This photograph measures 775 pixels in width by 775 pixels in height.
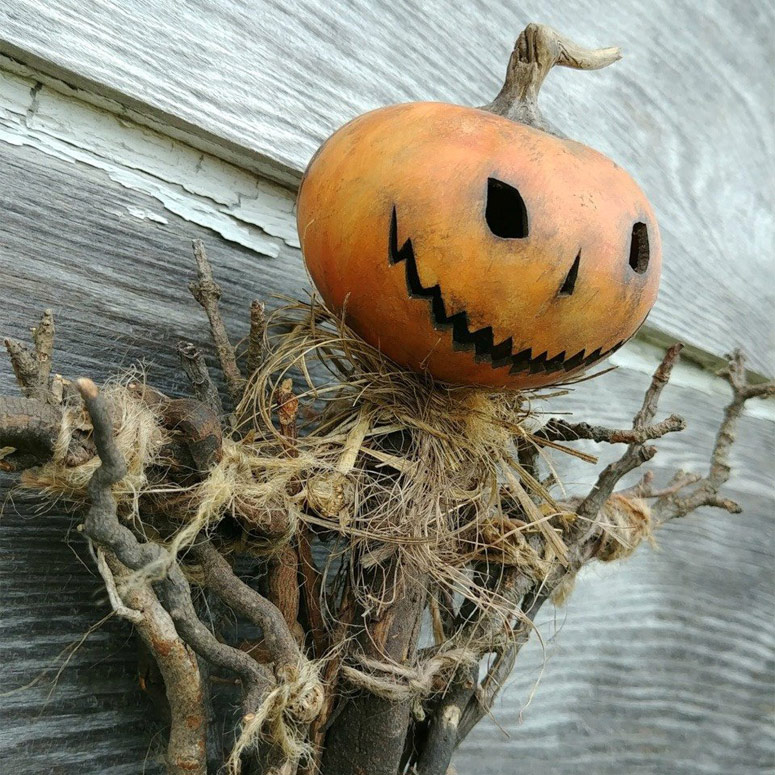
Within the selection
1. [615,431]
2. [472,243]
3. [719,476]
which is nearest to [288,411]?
[472,243]

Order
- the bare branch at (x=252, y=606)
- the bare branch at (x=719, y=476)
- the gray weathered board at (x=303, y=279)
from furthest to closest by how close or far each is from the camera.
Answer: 1. the bare branch at (x=719, y=476)
2. the gray weathered board at (x=303, y=279)
3. the bare branch at (x=252, y=606)

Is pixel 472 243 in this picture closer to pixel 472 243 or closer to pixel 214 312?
pixel 472 243

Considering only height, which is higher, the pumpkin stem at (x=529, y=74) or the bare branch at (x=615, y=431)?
the pumpkin stem at (x=529, y=74)

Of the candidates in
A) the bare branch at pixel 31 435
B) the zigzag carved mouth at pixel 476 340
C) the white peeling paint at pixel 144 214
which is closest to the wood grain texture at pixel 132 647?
the white peeling paint at pixel 144 214

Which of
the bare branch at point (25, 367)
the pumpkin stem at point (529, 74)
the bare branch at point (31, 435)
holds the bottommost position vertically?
the bare branch at point (31, 435)

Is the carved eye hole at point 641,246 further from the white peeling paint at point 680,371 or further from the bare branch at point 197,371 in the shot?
the white peeling paint at point 680,371

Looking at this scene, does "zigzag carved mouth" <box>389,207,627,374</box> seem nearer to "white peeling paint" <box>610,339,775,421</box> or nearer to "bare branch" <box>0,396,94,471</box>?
"bare branch" <box>0,396,94,471</box>

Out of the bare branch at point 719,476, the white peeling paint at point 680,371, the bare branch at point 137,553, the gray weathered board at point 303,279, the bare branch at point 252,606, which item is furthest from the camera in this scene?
the white peeling paint at point 680,371
